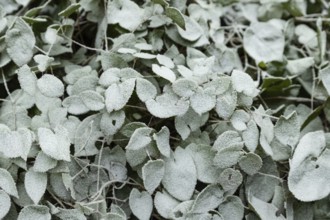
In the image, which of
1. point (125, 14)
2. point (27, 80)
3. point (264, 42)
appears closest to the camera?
point (27, 80)

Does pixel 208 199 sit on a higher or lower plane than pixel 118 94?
lower

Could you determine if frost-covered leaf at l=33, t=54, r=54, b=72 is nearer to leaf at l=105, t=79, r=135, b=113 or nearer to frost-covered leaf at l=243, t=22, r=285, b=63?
leaf at l=105, t=79, r=135, b=113

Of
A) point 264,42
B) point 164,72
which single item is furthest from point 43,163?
point 264,42

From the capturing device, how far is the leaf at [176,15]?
3.30 feet

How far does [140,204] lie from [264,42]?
495 millimetres

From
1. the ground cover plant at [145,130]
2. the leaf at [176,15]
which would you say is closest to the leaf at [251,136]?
the ground cover plant at [145,130]

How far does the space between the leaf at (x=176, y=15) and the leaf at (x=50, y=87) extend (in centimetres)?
25

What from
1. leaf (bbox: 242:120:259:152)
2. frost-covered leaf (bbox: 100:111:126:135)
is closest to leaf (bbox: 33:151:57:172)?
frost-covered leaf (bbox: 100:111:126:135)

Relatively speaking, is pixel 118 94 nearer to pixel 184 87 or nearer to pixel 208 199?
pixel 184 87

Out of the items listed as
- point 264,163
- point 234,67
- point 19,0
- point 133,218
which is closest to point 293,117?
point 264,163

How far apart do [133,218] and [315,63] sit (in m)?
0.54

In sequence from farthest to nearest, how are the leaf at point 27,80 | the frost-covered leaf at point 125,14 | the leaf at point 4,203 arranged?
1. the frost-covered leaf at point 125,14
2. the leaf at point 27,80
3. the leaf at point 4,203

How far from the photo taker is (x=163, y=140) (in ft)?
2.98

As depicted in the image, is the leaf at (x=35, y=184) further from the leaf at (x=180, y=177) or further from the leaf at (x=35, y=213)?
the leaf at (x=180, y=177)
